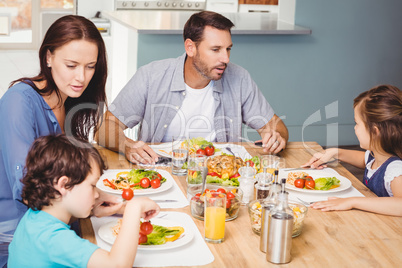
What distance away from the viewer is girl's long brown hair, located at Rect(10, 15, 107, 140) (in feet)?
6.21

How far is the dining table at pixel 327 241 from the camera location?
1.51 m

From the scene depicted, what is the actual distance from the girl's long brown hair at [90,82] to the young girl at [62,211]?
1.63ft

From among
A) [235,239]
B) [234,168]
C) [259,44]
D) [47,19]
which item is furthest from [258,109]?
[47,19]

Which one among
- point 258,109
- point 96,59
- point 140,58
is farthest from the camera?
point 140,58

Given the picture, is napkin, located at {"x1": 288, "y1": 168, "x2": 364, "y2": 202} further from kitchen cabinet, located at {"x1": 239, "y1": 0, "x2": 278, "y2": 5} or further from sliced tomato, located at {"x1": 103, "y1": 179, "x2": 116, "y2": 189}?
kitchen cabinet, located at {"x1": 239, "y1": 0, "x2": 278, "y2": 5}

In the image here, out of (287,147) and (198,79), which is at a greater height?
(198,79)

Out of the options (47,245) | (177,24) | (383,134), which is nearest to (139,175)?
(47,245)

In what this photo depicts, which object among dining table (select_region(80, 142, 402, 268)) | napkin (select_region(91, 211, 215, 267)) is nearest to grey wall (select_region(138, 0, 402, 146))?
dining table (select_region(80, 142, 402, 268))

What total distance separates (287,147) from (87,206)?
4.30 feet

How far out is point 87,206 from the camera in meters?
1.51

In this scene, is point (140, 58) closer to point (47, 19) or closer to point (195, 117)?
point (195, 117)

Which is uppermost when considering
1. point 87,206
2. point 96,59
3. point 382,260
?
point 96,59

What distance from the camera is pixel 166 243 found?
5.06ft

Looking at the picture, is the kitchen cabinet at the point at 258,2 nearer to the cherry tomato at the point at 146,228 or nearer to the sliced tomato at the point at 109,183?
the sliced tomato at the point at 109,183
